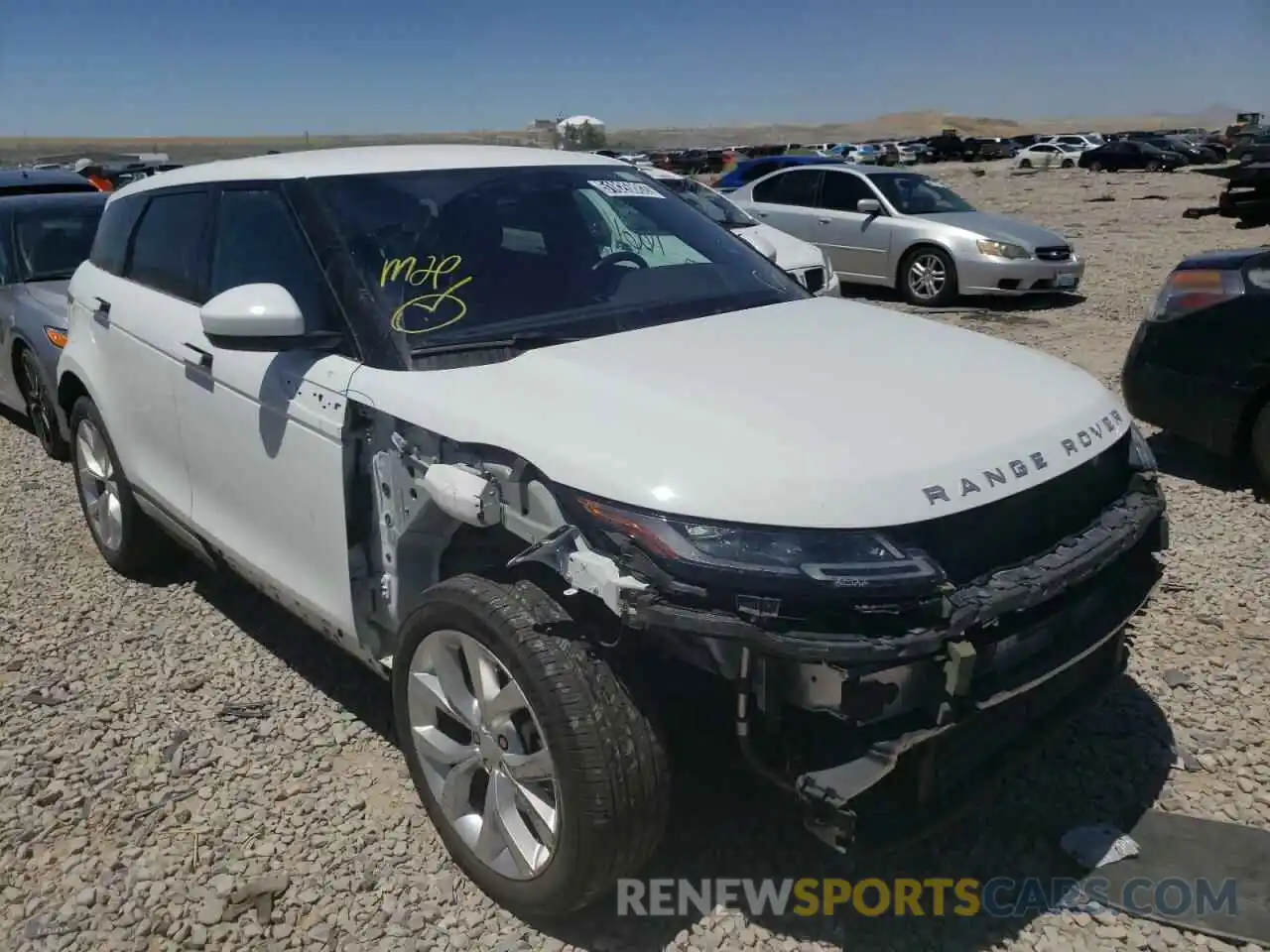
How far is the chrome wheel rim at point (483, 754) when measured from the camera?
8.09 feet

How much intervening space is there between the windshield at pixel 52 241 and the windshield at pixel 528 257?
180 inches

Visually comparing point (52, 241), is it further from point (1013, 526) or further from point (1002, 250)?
point (1002, 250)

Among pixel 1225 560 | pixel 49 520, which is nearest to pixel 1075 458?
pixel 1225 560

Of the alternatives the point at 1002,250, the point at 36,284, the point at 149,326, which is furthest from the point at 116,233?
the point at 1002,250

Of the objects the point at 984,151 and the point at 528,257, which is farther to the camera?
the point at 984,151

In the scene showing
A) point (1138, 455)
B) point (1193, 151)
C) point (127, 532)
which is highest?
point (1193, 151)

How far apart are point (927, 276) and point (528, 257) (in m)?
9.16

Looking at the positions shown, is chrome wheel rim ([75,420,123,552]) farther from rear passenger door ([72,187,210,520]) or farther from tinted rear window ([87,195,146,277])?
tinted rear window ([87,195,146,277])

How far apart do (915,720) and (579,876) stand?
0.85 meters

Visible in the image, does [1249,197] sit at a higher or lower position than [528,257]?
higher

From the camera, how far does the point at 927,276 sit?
1153 centimetres

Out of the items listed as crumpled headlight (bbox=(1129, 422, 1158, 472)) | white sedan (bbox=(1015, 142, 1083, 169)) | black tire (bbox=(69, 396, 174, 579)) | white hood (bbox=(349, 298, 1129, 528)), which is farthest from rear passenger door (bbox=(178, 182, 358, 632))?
white sedan (bbox=(1015, 142, 1083, 169))

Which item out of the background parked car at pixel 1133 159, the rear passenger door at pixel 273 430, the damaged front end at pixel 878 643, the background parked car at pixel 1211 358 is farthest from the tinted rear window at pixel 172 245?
the background parked car at pixel 1133 159

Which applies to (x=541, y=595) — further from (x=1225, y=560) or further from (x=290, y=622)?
(x=1225, y=560)
